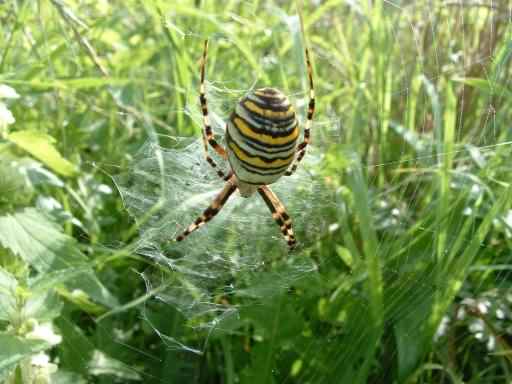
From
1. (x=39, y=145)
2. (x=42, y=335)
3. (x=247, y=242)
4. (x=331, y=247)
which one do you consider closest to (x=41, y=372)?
(x=42, y=335)

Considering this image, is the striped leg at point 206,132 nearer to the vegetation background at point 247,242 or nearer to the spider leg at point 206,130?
the spider leg at point 206,130

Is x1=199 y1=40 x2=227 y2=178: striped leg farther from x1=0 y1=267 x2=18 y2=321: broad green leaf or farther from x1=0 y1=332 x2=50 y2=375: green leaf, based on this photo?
x1=0 y1=332 x2=50 y2=375: green leaf

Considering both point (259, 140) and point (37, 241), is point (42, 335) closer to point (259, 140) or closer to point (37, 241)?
point (37, 241)

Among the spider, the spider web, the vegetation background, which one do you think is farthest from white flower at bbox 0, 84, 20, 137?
the spider

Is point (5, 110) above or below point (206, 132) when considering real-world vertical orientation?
above

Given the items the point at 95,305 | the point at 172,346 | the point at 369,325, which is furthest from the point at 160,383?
the point at 369,325

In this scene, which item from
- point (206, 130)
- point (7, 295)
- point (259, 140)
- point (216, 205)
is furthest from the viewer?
point (216, 205)

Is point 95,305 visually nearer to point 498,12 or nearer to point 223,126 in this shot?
point 223,126
